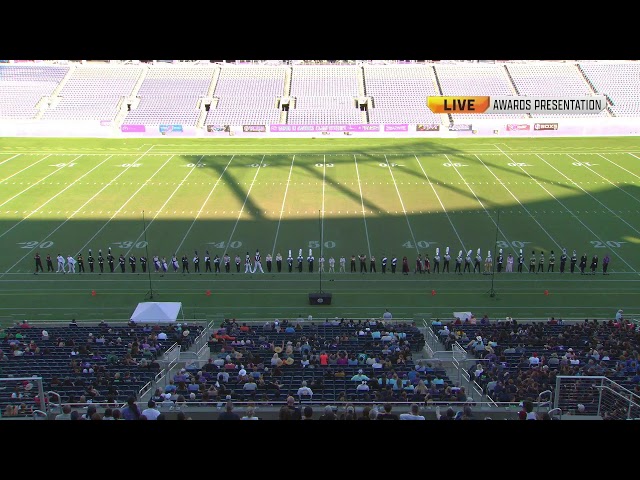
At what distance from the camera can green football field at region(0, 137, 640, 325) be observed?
22406 millimetres

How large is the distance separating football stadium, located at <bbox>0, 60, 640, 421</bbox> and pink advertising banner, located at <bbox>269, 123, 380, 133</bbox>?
146 mm

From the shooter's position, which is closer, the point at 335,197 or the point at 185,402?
the point at 185,402

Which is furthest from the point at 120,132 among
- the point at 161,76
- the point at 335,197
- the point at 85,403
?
the point at 85,403

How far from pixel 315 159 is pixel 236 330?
82.0 ft

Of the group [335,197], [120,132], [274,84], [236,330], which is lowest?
[236,330]

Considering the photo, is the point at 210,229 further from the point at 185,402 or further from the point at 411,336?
the point at 185,402

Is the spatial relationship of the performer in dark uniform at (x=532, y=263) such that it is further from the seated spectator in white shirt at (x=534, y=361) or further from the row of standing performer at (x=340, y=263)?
the seated spectator in white shirt at (x=534, y=361)

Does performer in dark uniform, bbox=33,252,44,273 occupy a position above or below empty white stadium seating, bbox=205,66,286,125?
below

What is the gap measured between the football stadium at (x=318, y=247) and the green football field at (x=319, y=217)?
147 millimetres

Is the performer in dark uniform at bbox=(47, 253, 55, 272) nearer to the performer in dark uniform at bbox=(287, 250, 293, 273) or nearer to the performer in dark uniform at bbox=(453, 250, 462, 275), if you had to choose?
the performer in dark uniform at bbox=(287, 250, 293, 273)

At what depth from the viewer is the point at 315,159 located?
41.6 m

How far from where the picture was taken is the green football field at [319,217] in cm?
2241

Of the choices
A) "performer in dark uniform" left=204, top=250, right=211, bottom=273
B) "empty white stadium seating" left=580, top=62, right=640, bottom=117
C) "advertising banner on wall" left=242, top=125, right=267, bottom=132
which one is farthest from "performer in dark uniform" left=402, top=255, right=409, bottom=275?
"empty white stadium seating" left=580, top=62, right=640, bottom=117

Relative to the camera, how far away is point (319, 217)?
29578 mm
